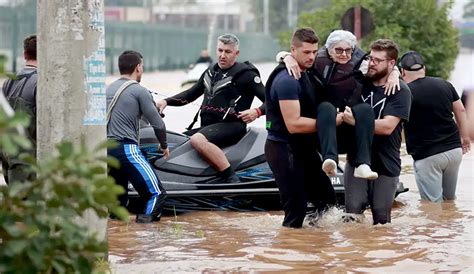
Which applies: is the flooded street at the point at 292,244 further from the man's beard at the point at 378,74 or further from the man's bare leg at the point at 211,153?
the man's beard at the point at 378,74

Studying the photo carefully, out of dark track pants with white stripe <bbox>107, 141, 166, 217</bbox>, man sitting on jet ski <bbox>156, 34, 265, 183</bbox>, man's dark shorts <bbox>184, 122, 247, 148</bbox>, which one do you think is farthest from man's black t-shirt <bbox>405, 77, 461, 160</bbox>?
dark track pants with white stripe <bbox>107, 141, 166, 217</bbox>

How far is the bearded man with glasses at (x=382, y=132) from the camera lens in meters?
9.16

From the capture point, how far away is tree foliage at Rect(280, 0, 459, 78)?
883 inches

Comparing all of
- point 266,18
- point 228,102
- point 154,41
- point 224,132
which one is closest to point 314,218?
point 224,132

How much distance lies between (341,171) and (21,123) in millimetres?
7690

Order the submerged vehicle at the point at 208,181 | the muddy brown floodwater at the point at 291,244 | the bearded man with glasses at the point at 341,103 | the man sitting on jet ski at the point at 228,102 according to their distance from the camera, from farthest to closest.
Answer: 1. the man sitting on jet ski at the point at 228,102
2. the submerged vehicle at the point at 208,181
3. the bearded man with glasses at the point at 341,103
4. the muddy brown floodwater at the point at 291,244

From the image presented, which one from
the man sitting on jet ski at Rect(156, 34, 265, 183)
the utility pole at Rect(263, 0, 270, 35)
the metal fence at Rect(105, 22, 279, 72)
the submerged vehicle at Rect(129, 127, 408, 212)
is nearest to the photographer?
the submerged vehicle at Rect(129, 127, 408, 212)

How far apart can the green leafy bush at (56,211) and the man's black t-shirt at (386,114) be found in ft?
17.7

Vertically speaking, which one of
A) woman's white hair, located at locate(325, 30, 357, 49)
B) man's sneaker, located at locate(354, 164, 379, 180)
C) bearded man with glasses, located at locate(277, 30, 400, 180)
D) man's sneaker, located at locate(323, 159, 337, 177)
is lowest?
man's sneaker, located at locate(354, 164, 379, 180)

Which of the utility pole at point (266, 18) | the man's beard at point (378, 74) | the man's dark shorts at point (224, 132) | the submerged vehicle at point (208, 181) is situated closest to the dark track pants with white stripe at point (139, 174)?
the submerged vehicle at point (208, 181)

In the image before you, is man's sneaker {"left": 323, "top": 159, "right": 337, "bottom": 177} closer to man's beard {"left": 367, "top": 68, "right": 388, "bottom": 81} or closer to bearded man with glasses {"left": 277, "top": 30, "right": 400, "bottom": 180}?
bearded man with glasses {"left": 277, "top": 30, "right": 400, "bottom": 180}

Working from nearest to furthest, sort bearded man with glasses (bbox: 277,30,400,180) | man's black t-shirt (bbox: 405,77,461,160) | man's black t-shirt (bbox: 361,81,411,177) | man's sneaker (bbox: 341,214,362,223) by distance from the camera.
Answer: bearded man with glasses (bbox: 277,30,400,180)
man's black t-shirt (bbox: 361,81,411,177)
man's sneaker (bbox: 341,214,362,223)
man's black t-shirt (bbox: 405,77,461,160)

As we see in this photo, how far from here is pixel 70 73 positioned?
7121 millimetres

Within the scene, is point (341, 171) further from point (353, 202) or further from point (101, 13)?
point (101, 13)
